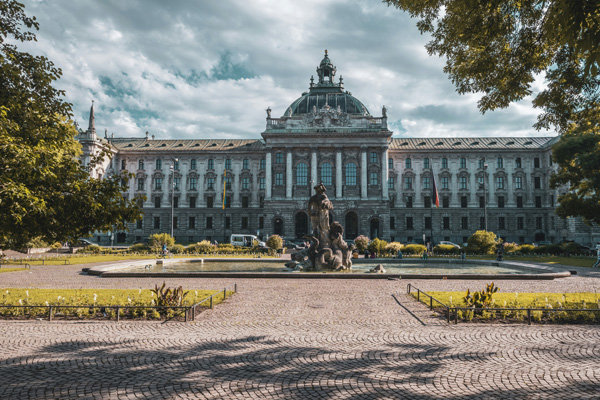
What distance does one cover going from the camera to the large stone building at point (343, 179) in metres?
65.8

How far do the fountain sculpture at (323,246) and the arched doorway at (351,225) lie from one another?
40421 mm

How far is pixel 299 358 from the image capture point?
7.68 metres

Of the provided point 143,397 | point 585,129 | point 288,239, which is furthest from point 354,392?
point 288,239

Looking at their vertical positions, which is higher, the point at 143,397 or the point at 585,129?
the point at 585,129

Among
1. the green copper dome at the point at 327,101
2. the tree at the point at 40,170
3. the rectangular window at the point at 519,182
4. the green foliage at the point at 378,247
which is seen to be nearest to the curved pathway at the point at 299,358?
the tree at the point at 40,170

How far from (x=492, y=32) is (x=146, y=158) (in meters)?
72.5

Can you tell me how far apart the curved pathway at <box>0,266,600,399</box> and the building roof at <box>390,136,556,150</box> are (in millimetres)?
63933

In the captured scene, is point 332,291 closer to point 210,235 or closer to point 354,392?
point 354,392

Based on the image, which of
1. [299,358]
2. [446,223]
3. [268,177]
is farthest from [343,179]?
[299,358]

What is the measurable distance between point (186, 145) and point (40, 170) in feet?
226

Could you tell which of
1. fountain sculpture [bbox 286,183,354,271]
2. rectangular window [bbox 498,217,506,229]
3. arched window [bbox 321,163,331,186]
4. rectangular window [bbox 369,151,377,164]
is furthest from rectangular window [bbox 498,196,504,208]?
fountain sculpture [bbox 286,183,354,271]

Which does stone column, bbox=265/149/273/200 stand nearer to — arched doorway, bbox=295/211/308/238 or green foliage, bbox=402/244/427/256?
arched doorway, bbox=295/211/308/238

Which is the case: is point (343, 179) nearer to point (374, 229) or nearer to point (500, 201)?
point (374, 229)

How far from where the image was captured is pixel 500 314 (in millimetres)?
11430
